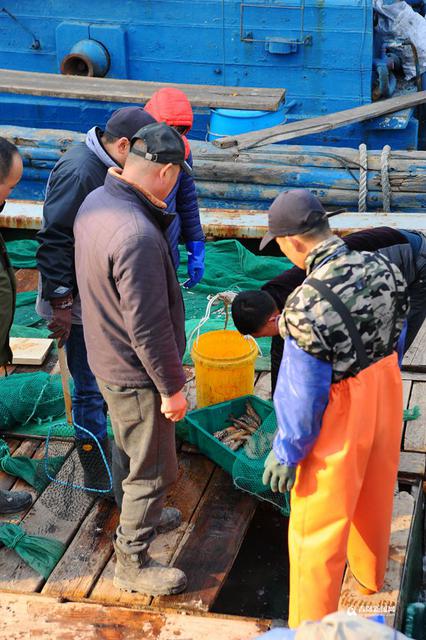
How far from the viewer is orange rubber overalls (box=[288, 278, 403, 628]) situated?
301 cm

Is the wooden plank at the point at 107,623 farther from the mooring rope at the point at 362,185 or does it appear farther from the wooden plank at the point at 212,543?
the mooring rope at the point at 362,185

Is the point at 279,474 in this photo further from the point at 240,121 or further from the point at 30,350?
the point at 240,121

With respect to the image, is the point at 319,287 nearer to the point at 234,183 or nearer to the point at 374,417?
the point at 374,417

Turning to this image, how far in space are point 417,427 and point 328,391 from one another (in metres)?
2.00

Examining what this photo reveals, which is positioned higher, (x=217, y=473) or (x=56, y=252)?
(x=56, y=252)

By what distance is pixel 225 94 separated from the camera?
29.8 feet

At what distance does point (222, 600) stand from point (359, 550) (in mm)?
1167

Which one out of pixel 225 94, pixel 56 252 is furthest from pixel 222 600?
pixel 225 94

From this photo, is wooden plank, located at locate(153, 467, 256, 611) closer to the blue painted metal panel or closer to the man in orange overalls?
the man in orange overalls

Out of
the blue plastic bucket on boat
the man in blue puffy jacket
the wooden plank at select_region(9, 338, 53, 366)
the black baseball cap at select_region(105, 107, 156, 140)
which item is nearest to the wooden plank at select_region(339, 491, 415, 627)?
the man in blue puffy jacket

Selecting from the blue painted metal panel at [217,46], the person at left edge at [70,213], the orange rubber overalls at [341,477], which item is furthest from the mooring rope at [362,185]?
the orange rubber overalls at [341,477]

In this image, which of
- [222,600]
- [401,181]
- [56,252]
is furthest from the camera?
[401,181]

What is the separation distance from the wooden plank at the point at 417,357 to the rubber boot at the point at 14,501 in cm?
263

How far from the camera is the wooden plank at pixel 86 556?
3.67m
